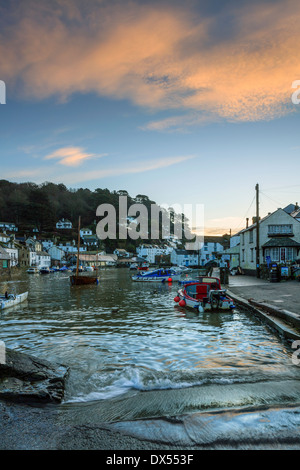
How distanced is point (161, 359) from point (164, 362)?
1.11 feet

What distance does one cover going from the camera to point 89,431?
5035 mm

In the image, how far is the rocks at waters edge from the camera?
6309 millimetres

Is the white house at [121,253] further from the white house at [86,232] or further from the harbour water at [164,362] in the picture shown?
the harbour water at [164,362]

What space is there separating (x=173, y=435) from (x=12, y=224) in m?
165

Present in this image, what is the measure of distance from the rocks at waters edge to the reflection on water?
1.18 feet

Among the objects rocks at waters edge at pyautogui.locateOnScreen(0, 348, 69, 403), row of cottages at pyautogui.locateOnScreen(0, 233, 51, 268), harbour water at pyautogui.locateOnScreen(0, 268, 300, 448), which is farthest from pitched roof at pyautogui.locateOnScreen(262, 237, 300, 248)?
row of cottages at pyautogui.locateOnScreen(0, 233, 51, 268)

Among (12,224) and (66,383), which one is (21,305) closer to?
(66,383)

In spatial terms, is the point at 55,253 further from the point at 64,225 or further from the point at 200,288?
the point at 200,288

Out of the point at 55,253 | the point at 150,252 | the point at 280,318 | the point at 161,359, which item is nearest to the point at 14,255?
the point at 55,253

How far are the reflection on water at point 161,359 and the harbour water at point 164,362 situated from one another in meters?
0.02

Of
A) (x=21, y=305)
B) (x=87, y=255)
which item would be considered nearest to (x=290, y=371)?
(x=21, y=305)

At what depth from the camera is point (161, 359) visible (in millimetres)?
9773

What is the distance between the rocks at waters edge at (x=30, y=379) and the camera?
6.31 m

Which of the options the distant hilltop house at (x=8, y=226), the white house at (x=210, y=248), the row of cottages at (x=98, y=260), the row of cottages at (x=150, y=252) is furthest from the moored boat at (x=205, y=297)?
the row of cottages at (x=150, y=252)
